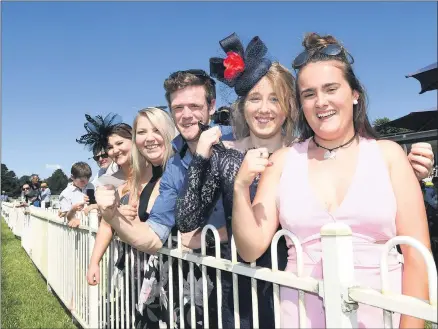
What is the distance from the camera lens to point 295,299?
1.67 meters

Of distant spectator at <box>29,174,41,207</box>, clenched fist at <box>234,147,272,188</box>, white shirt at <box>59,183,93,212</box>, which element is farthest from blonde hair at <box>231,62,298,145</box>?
distant spectator at <box>29,174,41,207</box>

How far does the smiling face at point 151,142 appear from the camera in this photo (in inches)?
114

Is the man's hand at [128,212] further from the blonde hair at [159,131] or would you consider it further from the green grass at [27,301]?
the green grass at [27,301]

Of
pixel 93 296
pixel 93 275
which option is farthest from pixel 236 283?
pixel 93 296

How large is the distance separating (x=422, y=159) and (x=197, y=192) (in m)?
0.96

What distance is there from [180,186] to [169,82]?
67 centimetres

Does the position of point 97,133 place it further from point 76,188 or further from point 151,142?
point 76,188

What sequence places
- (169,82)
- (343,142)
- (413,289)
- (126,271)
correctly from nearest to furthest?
(413,289), (343,142), (169,82), (126,271)

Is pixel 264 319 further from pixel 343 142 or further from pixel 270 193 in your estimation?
pixel 343 142

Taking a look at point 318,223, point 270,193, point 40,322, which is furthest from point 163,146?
point 40,322

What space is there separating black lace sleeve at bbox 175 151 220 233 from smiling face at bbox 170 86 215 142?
18.0 inches

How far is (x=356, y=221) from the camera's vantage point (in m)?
1.55

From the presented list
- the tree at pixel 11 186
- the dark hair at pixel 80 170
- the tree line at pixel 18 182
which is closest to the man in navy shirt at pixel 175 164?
the dark hair at pixel 80 170

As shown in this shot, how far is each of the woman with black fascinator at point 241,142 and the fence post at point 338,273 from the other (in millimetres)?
610
